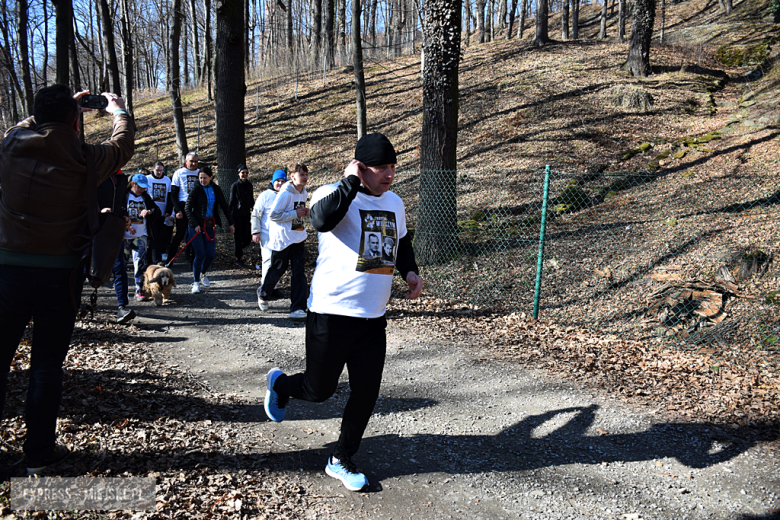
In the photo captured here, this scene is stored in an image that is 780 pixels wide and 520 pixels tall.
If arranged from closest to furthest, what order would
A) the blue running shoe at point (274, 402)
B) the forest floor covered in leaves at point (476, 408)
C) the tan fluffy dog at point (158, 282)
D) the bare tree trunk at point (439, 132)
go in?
the forest floor covered in leaves at point (476, 408) → the blue running shoe at point (274, 402) → the tan fluffy dog at point (158, 282) → the bare tree trunk at point (439, 132)

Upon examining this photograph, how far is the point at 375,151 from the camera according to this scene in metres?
2.85

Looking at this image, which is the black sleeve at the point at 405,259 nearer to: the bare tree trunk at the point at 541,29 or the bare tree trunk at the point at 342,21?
the bare tree trunk at the point at 541,29

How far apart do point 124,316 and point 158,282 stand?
0.93m

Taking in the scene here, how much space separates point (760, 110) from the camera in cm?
1218

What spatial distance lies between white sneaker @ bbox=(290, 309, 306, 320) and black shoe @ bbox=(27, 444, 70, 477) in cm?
378

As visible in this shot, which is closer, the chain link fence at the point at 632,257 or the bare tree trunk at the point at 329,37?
the chain link fence at the point at 632,257

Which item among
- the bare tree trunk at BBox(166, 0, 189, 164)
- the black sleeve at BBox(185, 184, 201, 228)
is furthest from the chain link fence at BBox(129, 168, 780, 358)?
the bare tree trunk at BBox(166, 0, 189, 164)

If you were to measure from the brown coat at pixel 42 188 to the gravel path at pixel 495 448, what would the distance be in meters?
1.92

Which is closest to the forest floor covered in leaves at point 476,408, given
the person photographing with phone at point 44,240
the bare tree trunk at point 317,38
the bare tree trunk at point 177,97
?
the person photographing with phone at point 44,240

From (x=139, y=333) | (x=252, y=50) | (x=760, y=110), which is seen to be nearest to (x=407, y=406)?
(x=139, y=333)

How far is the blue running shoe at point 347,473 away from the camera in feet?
10.0

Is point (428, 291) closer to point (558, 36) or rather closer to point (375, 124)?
point (375, 124)

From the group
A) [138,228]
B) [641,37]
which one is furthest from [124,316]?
[641,37]

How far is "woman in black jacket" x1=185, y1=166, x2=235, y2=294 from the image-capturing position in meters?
7.80
